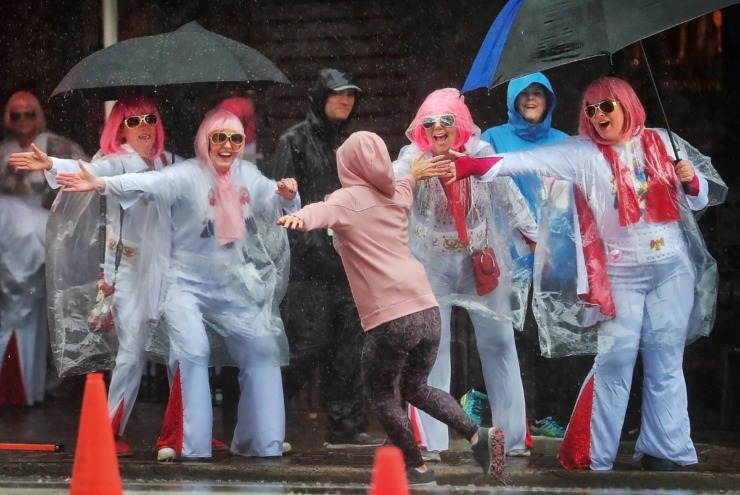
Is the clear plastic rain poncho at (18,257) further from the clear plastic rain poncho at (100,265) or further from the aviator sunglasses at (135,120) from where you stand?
the aviator sunglasses at (135,120)

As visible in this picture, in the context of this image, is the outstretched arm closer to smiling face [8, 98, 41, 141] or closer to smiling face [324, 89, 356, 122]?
smiling face [324, 89, 356, 122]

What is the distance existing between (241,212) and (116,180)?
2.41 ft

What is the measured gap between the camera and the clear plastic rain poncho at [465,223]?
7723 millimetres

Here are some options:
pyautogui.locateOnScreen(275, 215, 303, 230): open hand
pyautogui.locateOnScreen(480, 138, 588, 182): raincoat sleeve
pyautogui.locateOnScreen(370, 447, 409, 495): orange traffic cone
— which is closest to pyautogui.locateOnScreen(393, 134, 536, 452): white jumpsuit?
pyautogui.locateOnScreen(480, 138, 588, 182): raincoat sleeve

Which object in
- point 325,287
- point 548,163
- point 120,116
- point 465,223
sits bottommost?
point 325,287

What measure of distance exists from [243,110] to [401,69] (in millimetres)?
1868

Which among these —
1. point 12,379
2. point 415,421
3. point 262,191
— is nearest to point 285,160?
point 262,191

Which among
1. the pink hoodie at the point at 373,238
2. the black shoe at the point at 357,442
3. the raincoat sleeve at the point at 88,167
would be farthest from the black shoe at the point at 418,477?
the raincoat sleeve at the point at 88,167

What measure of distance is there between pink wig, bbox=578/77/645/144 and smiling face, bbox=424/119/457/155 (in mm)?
686

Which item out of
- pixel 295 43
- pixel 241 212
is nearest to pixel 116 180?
pixel 241 212

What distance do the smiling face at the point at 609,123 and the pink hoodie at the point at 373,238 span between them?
3.83 ft

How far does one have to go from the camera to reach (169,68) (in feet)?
26.6

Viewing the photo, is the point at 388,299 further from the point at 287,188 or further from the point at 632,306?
the point at 632,306

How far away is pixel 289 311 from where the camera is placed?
8.91 metres
